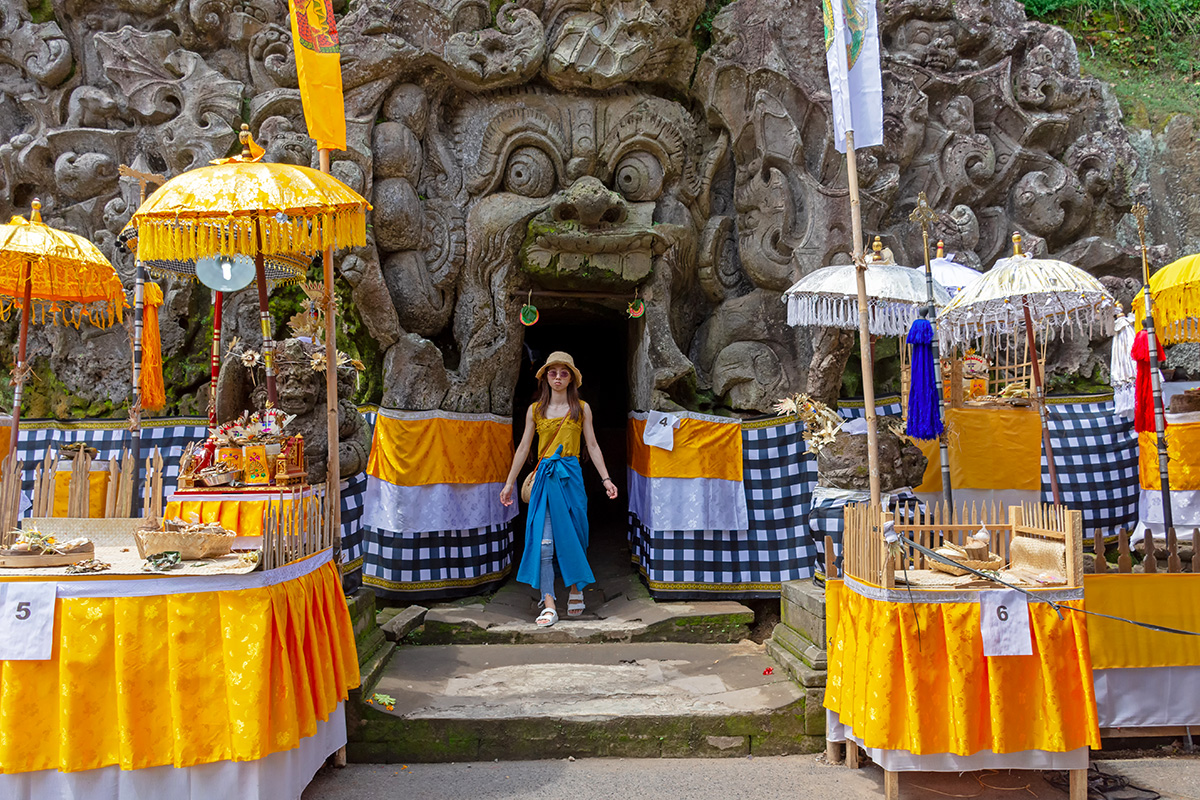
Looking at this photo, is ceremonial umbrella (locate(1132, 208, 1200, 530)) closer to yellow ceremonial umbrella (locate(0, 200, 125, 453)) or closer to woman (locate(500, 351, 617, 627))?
woman (locate(500, 351, 617, 627))

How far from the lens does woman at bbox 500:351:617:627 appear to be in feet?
21.1

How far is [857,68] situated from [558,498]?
378 cm

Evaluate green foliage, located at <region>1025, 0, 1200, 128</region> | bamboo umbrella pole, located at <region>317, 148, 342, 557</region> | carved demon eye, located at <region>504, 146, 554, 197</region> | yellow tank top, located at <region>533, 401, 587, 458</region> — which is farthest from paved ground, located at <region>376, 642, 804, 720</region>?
green foliage, located at <region>1025, 0, 1200, 128</region>

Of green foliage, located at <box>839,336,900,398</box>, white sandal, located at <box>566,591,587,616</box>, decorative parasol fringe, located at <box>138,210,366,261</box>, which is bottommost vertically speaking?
white sandal, located at <box>566,591,587,616</box>

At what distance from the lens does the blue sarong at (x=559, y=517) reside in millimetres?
6445

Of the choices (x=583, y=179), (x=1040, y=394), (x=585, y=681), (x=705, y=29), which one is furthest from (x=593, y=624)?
(x=705, y=29)

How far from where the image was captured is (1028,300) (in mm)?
5363

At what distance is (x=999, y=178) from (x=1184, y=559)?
4.40 metres

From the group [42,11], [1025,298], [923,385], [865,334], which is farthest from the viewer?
[42,11]

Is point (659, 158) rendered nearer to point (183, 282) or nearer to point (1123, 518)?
point (183, 282)

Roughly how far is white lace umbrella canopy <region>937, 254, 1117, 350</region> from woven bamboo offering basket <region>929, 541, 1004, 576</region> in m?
1.75

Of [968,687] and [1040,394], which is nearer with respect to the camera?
[968,687]

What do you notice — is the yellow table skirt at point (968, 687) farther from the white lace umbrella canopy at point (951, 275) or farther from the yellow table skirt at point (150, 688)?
the white lace umbrella canopy at point (951, 275)

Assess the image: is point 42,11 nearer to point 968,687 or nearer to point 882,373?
point 882,373
